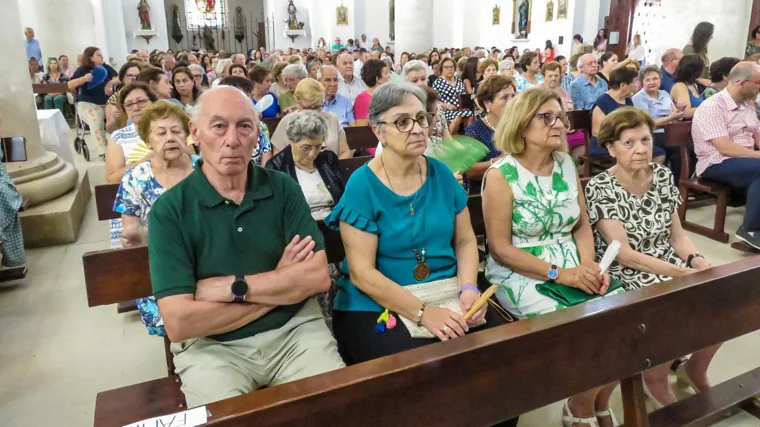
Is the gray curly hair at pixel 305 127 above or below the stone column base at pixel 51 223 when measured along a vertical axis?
above

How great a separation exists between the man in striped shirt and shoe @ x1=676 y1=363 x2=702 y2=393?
78.9 inches

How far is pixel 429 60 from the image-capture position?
504 inches

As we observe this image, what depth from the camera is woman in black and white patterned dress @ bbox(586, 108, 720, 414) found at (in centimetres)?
261

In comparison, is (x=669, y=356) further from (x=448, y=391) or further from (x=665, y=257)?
(x=665, y=257)

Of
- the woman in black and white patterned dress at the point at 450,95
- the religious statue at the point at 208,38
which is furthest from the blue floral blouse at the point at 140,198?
the religious statue at the point at 208,38

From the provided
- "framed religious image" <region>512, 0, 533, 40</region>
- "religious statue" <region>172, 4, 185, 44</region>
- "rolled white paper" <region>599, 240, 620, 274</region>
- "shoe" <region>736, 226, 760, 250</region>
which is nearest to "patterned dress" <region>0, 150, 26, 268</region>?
"rolled white paper" <region>599, 240, 620, 274</region>

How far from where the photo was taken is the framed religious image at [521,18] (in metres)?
19.3

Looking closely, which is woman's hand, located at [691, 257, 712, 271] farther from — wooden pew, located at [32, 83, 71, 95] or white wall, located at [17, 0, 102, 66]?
white wall, located at [17, 0, 102, 66]

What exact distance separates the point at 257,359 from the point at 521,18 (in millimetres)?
19874

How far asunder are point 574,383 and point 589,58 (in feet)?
19.8

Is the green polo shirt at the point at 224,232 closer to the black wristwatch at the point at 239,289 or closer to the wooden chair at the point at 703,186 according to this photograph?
the black wristwatch at the point at 239,289

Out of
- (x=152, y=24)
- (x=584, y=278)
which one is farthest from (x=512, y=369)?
(x=152, y=24)

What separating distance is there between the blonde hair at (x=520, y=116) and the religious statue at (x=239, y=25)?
95.6 ft

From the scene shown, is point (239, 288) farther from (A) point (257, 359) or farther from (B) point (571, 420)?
(B) point (571, 420)
